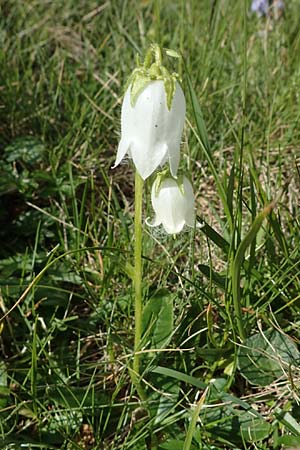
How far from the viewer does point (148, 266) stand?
1.75 m

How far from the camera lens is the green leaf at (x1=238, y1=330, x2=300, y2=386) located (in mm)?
1521

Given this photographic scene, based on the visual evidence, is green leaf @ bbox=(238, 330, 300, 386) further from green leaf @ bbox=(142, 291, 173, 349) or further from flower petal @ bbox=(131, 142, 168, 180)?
flower petal @ bbox=(131, 142, 168, 180)

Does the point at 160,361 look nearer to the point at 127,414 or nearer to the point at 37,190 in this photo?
the point at 127,414

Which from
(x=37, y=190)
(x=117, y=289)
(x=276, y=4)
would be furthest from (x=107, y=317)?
(x=276, y=4)

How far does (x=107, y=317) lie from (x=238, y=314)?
0.40 metres

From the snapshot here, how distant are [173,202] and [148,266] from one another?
455 millimetres

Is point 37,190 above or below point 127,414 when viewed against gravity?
above

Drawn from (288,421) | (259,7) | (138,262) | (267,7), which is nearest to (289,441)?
(288,421)

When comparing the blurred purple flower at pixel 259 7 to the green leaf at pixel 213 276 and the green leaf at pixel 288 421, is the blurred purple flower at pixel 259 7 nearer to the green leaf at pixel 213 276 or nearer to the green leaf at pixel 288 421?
the green leaf at pixel 213 276

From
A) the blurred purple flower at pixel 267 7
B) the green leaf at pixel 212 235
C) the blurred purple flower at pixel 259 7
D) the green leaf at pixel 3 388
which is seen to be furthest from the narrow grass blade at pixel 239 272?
the blurred purple flower at pixel 259 7

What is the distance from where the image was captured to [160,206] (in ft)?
4.36

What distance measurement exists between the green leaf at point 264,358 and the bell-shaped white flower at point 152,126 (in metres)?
0.49

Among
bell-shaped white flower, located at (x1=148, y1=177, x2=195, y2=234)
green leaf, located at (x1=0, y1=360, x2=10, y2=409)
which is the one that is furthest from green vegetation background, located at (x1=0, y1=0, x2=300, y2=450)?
bell-shaped white flower, located at (x1=148, y1=177, x2=195, y2=234)

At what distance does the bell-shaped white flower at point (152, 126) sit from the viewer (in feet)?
3.85
